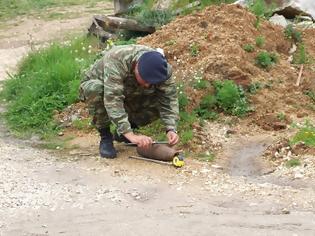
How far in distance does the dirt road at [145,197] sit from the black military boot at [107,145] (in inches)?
3.0

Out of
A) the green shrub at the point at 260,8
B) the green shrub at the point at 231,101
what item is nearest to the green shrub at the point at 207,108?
the green shrub at the point at 231,101

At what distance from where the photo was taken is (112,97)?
5.73 meters

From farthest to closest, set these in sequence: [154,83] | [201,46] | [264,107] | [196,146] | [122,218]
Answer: [201,46] → [264,107] → [196,146] → [154,83] → [122,218]

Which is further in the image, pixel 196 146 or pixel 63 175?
pixel 196 146

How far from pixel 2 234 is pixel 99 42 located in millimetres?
6375

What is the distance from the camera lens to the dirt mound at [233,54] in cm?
747

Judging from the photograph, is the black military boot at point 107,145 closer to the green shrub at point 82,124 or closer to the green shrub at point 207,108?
Result: the green shrub at point 82,124

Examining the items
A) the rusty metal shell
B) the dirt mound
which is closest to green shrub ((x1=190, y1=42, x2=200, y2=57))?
the dirt mound

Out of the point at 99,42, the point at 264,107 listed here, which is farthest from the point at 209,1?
the point at 264,107

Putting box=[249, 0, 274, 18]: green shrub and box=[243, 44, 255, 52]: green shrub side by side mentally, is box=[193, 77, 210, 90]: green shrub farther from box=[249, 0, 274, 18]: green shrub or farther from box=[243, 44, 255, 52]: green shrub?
box=[249, 0, 274, 18]: green shrub

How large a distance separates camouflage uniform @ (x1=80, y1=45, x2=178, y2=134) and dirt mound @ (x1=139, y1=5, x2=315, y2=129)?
4.07 ft

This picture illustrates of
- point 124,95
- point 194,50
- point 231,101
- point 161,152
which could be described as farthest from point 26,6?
point 161,152

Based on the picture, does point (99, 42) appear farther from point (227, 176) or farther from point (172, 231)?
point (172, 231)

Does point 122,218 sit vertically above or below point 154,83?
below
